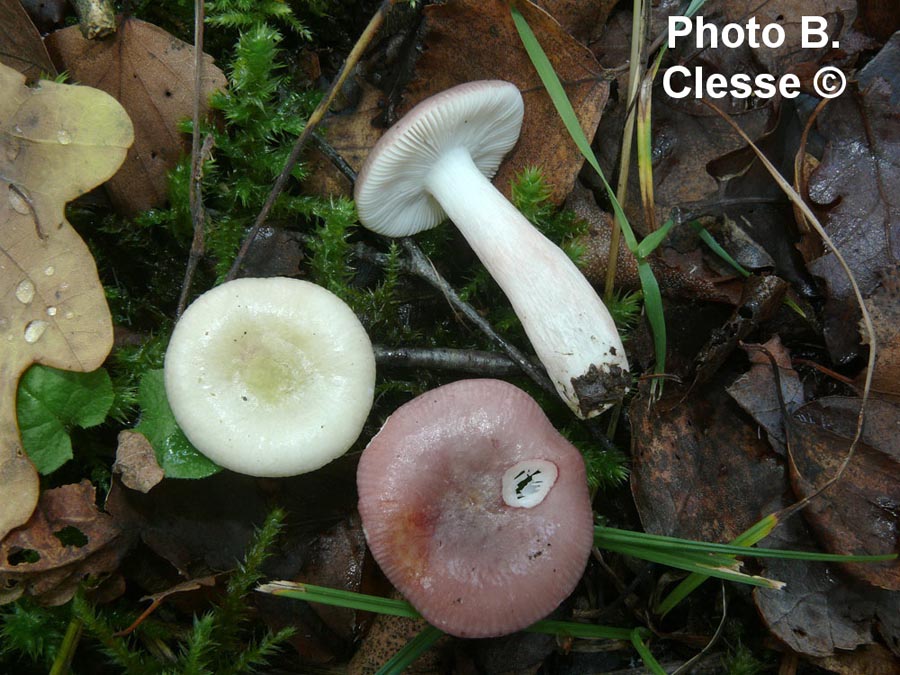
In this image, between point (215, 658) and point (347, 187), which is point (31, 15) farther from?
point (215, 658)

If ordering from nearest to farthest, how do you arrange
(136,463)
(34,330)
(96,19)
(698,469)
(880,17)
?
(34,330) → (136,463) → (96,19) → (698,469) → (880,17)

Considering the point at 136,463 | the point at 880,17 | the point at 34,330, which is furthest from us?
the point at 880,17

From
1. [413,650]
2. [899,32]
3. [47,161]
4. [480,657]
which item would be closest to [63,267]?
[47,161]

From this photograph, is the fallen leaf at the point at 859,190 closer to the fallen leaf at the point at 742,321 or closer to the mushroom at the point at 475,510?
the fallen leaf at the point at 742,321

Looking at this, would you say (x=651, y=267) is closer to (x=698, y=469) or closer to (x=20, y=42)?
(x=698, y=469)

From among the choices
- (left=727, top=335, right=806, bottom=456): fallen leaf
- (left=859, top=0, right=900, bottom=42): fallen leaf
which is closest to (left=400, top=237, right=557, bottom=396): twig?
(left=727, top=335, right=806, bottom=456): fallen leaf

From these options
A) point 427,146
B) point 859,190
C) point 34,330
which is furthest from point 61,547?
point 859,190
